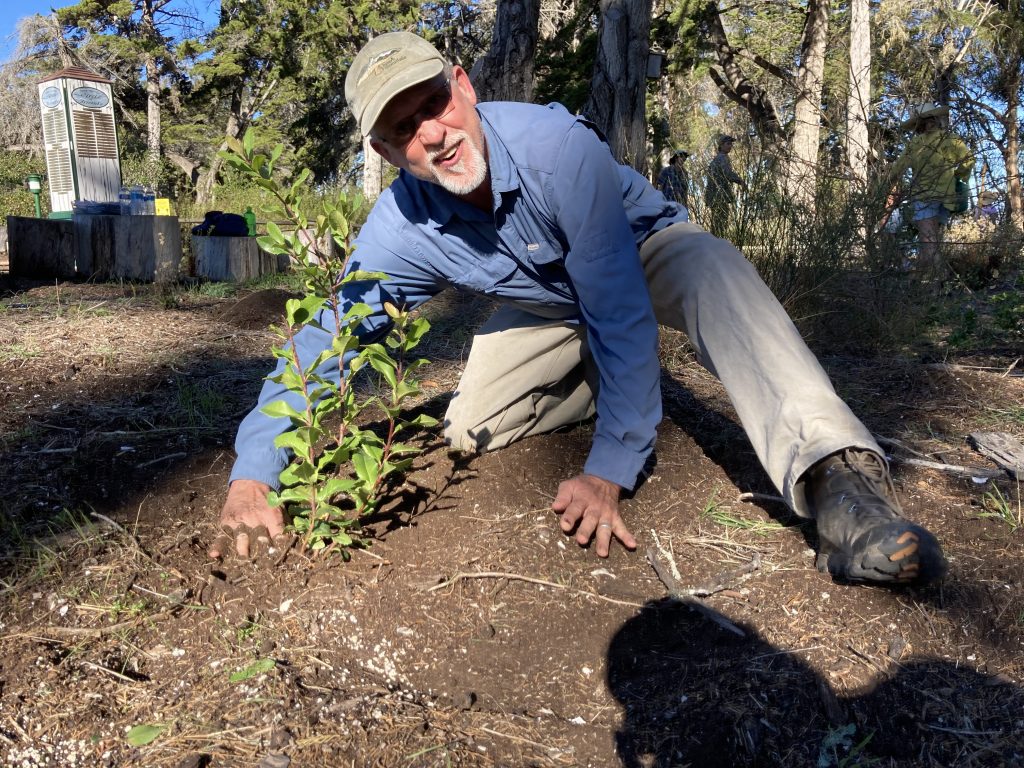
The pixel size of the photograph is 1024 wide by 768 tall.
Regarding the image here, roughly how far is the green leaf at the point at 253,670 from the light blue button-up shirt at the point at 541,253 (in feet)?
1.85

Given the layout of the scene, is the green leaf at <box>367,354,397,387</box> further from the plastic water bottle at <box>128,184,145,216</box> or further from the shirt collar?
the plastic water bottle at <box>128,184,145,216</box>

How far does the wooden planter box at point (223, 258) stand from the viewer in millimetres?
6637

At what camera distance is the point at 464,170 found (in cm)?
211

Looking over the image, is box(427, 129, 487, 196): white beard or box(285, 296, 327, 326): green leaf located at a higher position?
box(427, 129, 487, 196): white beard

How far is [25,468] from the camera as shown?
96.3 inches

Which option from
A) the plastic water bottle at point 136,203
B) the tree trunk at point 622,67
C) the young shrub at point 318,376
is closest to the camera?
the young shrub at point 318,376

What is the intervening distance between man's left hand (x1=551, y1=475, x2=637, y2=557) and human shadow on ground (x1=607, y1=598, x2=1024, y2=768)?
0.40 m

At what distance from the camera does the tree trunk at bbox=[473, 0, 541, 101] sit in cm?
664

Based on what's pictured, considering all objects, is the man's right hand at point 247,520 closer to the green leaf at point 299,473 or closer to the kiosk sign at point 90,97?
the green leaf at point 299,473

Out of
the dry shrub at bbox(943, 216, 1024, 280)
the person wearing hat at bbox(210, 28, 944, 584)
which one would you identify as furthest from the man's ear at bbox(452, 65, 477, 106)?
the dry shrub at bbox(943, 216, 1024, 280)

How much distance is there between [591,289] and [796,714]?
3.77 feet

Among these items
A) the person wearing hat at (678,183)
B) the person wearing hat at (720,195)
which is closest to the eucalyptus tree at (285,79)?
the person wearing hat at (678,183)

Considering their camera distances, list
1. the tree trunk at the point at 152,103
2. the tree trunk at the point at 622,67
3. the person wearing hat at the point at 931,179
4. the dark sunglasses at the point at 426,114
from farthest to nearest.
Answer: the tree trunk at the point at 152,103, the tree trunk at the point at 622,67, the person wearing hat at the point at 931,179, the dark sunglasses at the point at 426,114

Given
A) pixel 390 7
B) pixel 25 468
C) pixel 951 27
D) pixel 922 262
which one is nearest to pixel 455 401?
pixel 25 468
